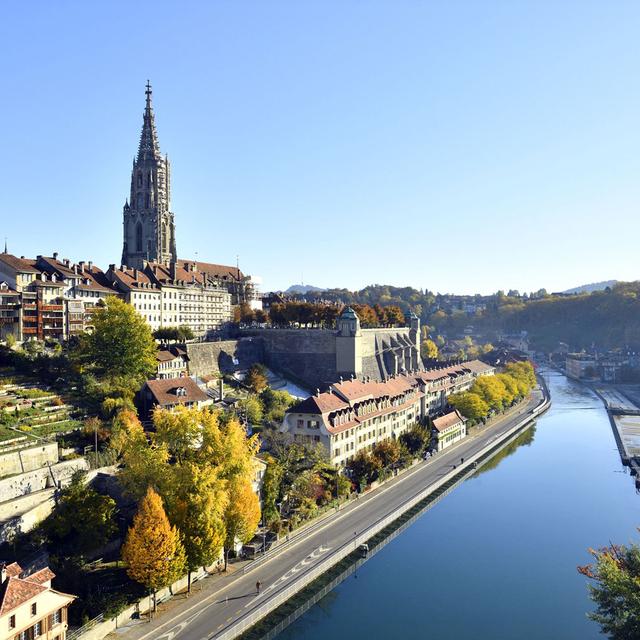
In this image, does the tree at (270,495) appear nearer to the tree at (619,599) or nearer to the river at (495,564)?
the river at (495,564)

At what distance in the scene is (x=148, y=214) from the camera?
328ft

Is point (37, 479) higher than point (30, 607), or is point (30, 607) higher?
point (37, 479)

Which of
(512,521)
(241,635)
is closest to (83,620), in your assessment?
(241,635)

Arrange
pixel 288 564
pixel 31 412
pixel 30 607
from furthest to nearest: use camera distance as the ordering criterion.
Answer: pixel 31 412
pixel 288 564
pixel 30 607

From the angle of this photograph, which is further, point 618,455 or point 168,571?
point 618,455

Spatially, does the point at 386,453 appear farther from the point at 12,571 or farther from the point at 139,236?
the point at 139,236

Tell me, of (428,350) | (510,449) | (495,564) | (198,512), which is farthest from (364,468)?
(428,350)

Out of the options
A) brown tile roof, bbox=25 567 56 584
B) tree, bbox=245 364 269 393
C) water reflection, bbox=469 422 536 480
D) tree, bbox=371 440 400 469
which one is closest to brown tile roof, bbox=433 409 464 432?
water reflection, bbox=469 422 536 480

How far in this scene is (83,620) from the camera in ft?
101

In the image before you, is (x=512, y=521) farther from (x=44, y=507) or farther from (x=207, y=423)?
(x=44, y=507)

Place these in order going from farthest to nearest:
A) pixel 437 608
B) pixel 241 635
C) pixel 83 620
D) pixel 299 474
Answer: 1. pixel 299 474
2. pixel 437 608
3. pixel 241 635
4. pixel 83 620

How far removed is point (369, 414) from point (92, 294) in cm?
3155

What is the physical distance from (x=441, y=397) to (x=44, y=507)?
200ft

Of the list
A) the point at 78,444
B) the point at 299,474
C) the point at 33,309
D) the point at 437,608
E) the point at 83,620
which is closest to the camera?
the point at 83,620
